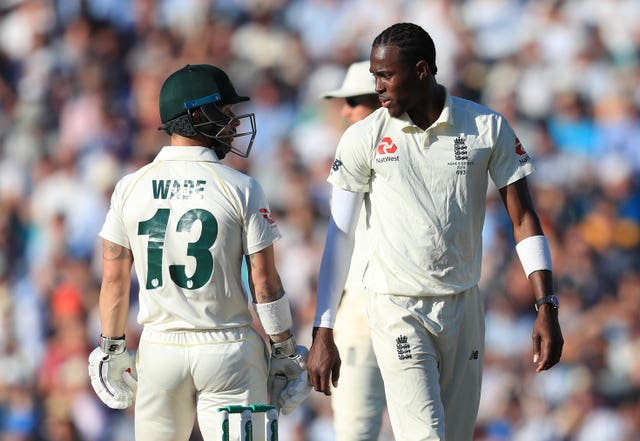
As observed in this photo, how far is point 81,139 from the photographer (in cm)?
989

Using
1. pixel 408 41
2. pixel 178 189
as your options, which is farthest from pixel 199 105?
pixel 408 41

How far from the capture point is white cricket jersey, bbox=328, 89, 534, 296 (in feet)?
14.5

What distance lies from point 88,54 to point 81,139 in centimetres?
93

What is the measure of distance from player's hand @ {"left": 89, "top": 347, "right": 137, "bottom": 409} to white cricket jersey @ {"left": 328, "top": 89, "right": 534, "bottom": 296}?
3.81 feet

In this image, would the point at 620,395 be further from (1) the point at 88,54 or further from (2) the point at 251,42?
(1) the point at 88,54

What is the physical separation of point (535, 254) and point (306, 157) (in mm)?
4934

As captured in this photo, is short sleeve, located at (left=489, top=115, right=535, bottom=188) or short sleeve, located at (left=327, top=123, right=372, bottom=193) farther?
short sleeve, located at (left=327, top=123, right=372, bottom=193)

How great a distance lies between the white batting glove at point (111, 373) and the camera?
477 centimetres

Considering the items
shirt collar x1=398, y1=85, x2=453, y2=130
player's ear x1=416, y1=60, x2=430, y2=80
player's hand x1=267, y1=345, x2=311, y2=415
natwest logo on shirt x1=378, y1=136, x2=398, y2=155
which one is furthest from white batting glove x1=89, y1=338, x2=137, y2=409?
player's ear x1=416, y1=60, x2=430, y2=80

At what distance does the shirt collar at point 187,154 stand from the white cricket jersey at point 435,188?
597 millimetres

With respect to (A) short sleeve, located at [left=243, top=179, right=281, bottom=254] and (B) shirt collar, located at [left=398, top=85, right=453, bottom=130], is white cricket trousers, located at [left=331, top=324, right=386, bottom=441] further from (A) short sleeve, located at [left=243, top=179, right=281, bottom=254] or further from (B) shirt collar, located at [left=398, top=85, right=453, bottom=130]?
(B) shirt collar, located at [left=398, top=85, right=453, bottom=130]

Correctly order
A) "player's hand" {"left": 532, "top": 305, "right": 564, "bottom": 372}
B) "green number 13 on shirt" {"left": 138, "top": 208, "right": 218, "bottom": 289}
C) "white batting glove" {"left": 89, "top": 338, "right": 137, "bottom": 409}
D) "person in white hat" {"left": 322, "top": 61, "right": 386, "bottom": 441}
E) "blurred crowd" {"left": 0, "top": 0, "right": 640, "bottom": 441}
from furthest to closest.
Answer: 1. "blurred crowd" {"left": 0, "top": 0, "right": 640, "bottom": 441}
2. "person in white hat" {"left": 322, "top": 61, "right": 386, "bottom": 441}
3. "white batting glove" {"left": 89, "top": 338, "right": 137, "bottom": 409}
4. "green number 13 on shirt" {"left": 138, "top": 208, "right": 218, "bottom": 289}
5. "player's hand" {"left": 532, "top": 305, "right": 564, "bottom": 372}

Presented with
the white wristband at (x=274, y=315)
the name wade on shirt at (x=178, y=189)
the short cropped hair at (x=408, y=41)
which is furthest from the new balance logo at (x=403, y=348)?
the short cropped hair at (x=408, y=41)

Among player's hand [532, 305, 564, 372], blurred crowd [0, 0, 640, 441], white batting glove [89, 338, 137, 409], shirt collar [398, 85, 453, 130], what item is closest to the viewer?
player's hand [532, 305, 564, 372]
